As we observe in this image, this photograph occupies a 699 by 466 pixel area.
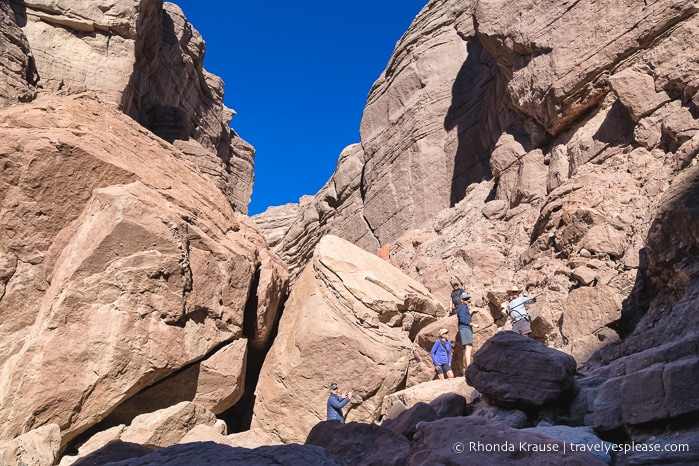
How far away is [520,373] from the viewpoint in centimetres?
757

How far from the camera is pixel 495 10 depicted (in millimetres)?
20062

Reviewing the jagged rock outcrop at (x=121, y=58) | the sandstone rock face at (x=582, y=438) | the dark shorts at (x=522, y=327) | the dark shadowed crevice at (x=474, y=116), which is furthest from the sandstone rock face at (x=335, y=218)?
the sandstone rock face at (x=582, y=438)

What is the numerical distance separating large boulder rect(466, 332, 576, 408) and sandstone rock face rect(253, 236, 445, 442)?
408cm

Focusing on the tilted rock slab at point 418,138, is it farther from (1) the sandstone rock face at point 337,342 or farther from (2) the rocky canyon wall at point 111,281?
(2) the rocky canyon wall at point 111,281

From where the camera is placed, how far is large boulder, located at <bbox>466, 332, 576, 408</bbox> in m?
7.27

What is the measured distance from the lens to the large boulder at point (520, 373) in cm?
727

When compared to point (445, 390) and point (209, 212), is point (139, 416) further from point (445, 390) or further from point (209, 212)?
point (445, 390)

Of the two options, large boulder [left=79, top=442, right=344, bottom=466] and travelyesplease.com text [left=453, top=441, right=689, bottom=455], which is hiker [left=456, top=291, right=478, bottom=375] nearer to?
travelyesplease.com text [left=453, top=441, right=689, bottom=455]

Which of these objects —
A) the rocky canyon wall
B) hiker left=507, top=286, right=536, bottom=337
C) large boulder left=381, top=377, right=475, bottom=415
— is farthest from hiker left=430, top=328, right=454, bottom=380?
the rocky canyon wall

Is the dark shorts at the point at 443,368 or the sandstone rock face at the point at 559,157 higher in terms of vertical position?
the sandstone rock face at the point at 559,157

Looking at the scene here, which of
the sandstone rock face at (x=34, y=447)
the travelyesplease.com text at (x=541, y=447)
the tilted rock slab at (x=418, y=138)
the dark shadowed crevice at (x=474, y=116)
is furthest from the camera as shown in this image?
the tilted rock slab at (x=418, y=138)

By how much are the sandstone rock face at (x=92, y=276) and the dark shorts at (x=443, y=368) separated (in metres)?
3.79

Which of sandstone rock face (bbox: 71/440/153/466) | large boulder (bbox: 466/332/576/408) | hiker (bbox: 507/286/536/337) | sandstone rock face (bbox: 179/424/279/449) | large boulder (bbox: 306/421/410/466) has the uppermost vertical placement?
hiker (bbox: 507/286/536/337)

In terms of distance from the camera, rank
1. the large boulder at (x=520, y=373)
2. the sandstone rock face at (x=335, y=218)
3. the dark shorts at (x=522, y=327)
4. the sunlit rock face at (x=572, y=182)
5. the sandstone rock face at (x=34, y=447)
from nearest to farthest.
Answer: the large boulder at (x=520, y=373) < the sandstone rock face at (x=34, y=447) < the sunlit rock face at (x=572, y=182) < the dark shorts at (x=522, y=327) < the sandstone rock face at (x=335, y=218)
